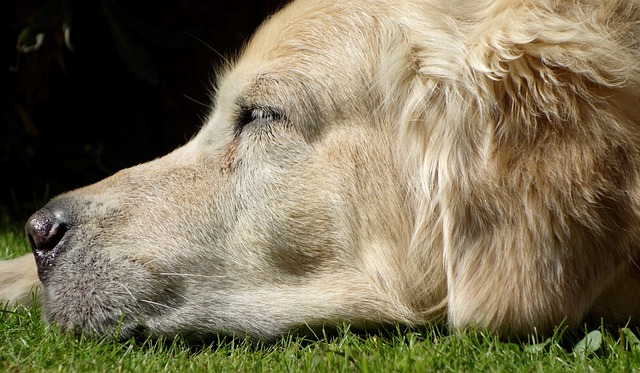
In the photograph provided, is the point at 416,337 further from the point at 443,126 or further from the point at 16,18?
the point at 16,18

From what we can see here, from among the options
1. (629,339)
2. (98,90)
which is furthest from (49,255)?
(98,90)

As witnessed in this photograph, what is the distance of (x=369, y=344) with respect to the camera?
249 cm

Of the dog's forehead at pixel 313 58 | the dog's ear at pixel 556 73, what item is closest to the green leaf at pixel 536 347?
the dog's ear at pixel 556 73

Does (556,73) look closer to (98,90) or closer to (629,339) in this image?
(629,339)

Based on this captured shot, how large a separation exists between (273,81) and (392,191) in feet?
1.77

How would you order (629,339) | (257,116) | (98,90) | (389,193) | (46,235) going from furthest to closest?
(98,90), (257,116), (46,235), (389,193), (629,339)

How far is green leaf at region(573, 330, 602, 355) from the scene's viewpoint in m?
2.31

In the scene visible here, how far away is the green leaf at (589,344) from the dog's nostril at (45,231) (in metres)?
1.61

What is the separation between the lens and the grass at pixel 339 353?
2232mm

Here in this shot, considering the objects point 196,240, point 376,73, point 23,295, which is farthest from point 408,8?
point 23,295

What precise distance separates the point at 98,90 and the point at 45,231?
351 cm

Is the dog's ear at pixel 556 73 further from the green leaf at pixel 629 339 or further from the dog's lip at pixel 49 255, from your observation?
the dog's lip at pixel 49 255

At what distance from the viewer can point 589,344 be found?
2348 mm

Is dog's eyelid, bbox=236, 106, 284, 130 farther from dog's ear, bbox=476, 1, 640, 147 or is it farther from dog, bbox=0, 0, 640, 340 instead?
dog's ear, bbox=476, 1, 640, 147
